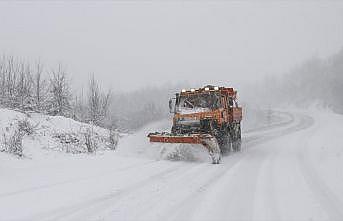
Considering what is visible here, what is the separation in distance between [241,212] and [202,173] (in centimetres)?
389

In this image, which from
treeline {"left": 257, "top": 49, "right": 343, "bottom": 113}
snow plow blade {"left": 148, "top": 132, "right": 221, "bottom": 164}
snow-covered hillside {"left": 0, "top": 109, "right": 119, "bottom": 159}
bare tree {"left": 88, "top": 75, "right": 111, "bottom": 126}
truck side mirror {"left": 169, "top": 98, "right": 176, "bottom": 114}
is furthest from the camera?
treeline {"left": 257, "top": 49, "right": 343, "bottom": 113}

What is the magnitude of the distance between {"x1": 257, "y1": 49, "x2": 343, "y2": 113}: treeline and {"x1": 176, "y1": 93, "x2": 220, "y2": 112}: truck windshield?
185 feet

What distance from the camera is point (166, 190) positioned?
7.57m

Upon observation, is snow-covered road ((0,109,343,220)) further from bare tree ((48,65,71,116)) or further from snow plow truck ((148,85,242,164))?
bare tree ((48,65,71,116))

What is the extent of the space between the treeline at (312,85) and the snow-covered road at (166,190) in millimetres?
60463

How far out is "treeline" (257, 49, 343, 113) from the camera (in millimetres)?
72919

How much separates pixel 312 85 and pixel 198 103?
79.1 metres

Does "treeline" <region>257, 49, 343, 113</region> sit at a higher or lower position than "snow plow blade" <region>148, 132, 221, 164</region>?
higher

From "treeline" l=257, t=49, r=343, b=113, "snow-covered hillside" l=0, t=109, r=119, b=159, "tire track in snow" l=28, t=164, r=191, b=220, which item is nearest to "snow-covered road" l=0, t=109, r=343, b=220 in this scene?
"tire track in snow" l=28, t=164, r=191, b=220

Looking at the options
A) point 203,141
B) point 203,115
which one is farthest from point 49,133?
point 203,141

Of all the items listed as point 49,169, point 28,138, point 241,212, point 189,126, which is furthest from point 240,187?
point 28,138

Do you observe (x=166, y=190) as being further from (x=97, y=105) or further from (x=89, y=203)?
(x=97, y=105)

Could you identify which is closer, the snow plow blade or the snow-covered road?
the snow-covered road

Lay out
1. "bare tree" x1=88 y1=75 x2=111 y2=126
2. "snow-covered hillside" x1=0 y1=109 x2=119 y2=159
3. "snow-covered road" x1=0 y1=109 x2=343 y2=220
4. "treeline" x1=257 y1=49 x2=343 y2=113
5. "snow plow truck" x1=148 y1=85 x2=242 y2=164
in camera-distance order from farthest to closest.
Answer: "treeline" x1=257 y1=49 x2=343 y2=113
"bare tree" x1=88 y1=75 x2=111 y2=126
"snow-covered hillside" x1=0 y1=109 x2=119 y2=159
"snow plow truck" x1=148 y1=85 x2=242 y2=164
"snow-covered road" x1=0 y1=109 x2=343 y2=220
